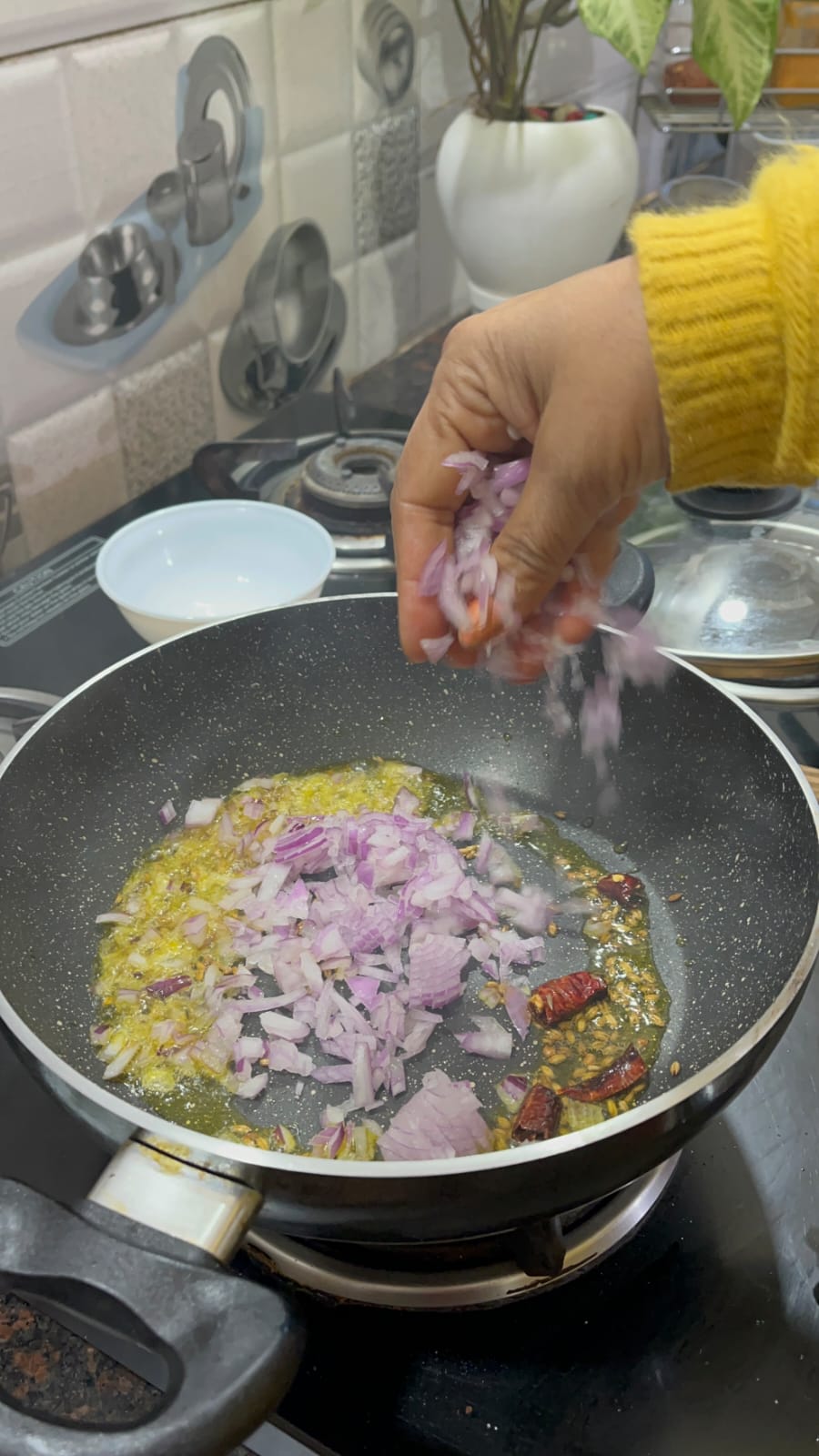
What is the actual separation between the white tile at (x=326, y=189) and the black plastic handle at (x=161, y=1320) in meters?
1.12

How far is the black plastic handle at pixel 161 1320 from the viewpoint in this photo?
0.38 meters

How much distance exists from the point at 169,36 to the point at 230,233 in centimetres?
20

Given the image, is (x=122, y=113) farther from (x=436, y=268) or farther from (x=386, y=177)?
(x=436, y=268)

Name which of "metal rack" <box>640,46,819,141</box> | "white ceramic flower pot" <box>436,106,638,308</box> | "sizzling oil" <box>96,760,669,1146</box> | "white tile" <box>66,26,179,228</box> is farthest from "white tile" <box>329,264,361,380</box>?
"sizzling oil" <box>96,760,669,1146</box>

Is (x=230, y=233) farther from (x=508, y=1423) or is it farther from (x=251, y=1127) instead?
(x=508, y=1423)

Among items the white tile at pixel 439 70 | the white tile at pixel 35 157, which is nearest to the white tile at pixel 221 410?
the white tile at pixel 35 157

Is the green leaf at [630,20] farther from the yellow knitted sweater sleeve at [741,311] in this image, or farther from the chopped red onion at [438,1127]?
the chopped red onion at [438,1127]

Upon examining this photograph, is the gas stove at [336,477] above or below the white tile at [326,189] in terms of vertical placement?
below

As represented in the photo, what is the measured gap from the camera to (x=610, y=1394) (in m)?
0.52

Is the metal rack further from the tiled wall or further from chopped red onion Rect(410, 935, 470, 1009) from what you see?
chopped red onion Rect(410, 935, 470, 1009)

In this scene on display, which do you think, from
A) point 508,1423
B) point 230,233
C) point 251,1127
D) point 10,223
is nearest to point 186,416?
point 230,233

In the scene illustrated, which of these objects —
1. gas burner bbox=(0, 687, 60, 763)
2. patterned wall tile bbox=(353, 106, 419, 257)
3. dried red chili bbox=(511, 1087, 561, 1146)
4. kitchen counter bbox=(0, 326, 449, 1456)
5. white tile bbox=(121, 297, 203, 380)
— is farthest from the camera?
patterned wall tile bbox=(353, 106, 419, 257)

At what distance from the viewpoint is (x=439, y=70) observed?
142 cm

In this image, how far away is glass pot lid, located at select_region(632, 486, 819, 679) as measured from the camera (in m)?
0.93
